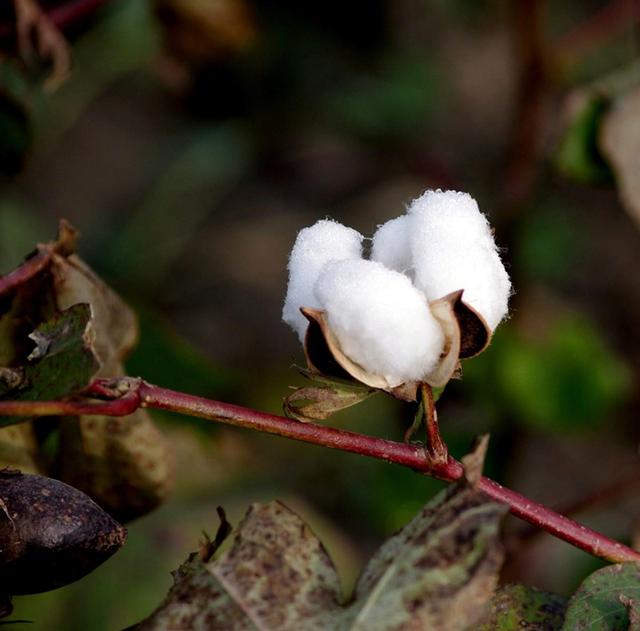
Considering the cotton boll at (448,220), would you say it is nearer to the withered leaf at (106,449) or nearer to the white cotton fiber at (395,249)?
the white cotton fiber at (395,249)

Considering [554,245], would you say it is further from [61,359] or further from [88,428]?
[61,359]

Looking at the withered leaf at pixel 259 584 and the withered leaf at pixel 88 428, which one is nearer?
the withered leaf at pixel 259 584

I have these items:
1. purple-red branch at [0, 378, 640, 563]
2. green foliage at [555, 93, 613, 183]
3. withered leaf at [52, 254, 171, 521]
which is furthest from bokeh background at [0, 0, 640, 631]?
purple-red branch at [0, 378, 640, 563]

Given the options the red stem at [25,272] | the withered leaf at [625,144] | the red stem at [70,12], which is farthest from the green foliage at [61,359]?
the withered leaf at [625,144]

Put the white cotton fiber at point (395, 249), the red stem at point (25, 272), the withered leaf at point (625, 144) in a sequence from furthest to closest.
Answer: the withered leaf at point (625, 144)
the red stem at point (25, 272)
the white cotton fiber at point (395, 249)

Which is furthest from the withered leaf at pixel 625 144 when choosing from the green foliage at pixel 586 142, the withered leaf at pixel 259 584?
Result: the withered leaf at pixel 259 584

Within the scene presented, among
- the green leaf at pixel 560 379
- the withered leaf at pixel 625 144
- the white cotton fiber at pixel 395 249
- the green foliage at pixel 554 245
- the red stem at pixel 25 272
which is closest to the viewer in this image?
the white cotton fiber at pixel 395 249

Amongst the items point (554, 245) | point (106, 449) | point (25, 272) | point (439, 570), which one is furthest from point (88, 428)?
point (554, 245)

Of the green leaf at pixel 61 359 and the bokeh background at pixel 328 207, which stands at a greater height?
the bokeh background at pixel 328 207

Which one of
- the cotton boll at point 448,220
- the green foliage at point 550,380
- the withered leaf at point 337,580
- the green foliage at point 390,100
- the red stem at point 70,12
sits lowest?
the withered leaf at point 337,580

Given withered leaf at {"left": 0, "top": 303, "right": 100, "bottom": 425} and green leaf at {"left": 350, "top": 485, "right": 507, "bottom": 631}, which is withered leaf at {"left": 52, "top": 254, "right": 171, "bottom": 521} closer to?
withered leaf at {"left": 0, "top": 303, "right": 100, "bottom": 425}
